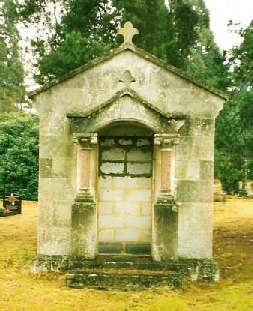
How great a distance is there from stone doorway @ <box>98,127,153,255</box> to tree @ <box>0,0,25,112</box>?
3386cm

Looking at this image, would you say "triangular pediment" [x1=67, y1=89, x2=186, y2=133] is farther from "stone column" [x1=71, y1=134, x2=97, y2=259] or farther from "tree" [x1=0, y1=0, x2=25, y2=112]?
"tree" [x1=0, y1=0, x2=25, y2=112]

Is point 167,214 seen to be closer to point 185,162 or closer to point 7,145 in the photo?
point 185,162

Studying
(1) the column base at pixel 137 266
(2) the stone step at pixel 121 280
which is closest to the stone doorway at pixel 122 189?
(1) the column base at pixel 137 266

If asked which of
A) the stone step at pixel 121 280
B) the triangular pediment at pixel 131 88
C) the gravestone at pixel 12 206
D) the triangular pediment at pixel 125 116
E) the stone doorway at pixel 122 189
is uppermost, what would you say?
the triangular pediment at pixel 131 88

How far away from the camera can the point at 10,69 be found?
44344mm

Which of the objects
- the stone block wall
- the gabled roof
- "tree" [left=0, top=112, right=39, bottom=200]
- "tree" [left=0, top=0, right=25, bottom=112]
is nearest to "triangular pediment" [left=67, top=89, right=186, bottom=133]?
the gabled roof

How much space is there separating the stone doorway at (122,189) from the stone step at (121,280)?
1530 millimetres

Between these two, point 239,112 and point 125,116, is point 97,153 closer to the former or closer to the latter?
point 125,116

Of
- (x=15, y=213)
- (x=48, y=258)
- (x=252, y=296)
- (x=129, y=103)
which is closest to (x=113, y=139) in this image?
(x=129, y=103)

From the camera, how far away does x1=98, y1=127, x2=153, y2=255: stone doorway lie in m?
11.0

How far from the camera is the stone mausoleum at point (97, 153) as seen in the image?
10141mm

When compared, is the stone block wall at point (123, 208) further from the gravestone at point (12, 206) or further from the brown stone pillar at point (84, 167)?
the gravestone at point (12, 206)

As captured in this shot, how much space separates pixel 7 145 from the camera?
87.2 feet

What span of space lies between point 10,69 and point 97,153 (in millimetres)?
35621
